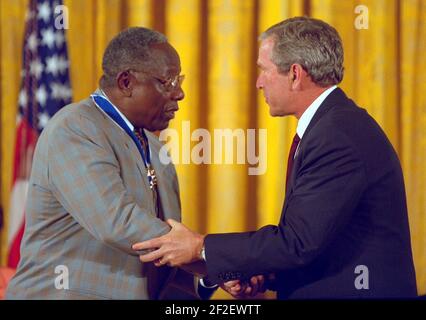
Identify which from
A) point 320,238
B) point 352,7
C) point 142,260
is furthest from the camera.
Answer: point 352,7

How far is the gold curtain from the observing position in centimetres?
339

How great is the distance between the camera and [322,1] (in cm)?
339

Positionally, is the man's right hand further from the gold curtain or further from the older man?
the gold curtain

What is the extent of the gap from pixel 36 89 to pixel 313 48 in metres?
1.73

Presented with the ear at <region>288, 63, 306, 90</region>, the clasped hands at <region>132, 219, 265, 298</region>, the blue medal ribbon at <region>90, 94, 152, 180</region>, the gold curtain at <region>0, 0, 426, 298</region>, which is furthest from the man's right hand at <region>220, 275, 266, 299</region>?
the gold curtain at <region>0, 0, 426, 298</region>

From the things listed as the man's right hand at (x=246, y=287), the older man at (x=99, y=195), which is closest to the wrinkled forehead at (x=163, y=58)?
the older man at (x=99, y=195)

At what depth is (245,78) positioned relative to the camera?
135 inches

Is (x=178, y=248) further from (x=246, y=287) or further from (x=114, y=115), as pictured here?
(x=114, y=115)

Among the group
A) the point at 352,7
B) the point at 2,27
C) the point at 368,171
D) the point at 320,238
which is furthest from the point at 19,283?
the point at 352,7

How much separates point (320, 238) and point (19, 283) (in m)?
0.84

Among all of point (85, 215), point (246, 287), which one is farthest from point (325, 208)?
point (85, 215)

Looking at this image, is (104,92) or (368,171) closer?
(368,171)

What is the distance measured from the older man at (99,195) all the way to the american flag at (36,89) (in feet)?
4.13
